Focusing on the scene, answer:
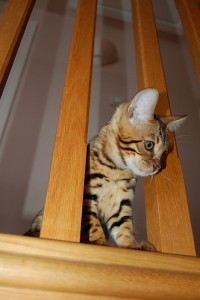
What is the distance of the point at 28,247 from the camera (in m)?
0.44

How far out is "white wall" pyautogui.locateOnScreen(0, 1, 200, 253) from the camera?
1601mm

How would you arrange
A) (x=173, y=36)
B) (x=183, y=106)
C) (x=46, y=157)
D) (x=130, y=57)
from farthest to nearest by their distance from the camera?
(x=173, y=36)
(x=130, y=57)
(x=183, y=106)
(x=46, y=157)

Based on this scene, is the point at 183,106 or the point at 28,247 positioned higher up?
the point at 28,247

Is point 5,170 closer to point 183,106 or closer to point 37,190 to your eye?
point 37,190

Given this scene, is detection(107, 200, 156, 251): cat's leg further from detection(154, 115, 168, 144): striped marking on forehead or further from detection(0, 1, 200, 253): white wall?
detection(0, 1, 200, 253): white wall

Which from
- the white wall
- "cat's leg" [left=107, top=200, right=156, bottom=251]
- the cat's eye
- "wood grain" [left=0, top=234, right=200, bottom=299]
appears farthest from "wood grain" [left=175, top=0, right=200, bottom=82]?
the white wall

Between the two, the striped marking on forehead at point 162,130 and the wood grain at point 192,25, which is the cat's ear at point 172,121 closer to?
the striped marking on forehead at point 162,130

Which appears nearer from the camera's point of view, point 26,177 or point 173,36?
point 26,177

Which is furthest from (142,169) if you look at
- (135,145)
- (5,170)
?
(5,170)

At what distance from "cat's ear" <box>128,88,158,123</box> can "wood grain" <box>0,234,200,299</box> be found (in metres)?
0.50

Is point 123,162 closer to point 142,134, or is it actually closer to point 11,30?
point 142,134

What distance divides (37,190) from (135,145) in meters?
0.89

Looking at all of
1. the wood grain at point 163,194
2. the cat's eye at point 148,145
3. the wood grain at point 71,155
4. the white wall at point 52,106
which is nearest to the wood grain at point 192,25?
the wood grain at point 163,194

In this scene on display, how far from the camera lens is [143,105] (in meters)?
0.94
